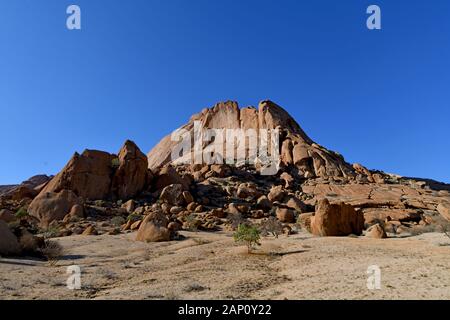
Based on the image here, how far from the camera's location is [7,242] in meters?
17.6

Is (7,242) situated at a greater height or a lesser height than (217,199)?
lesser

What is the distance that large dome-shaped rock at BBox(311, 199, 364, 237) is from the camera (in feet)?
79.1

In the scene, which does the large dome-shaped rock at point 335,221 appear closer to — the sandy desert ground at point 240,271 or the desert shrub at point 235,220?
the sandy desert ground at point 240,271

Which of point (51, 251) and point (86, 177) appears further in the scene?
point (86, 177)

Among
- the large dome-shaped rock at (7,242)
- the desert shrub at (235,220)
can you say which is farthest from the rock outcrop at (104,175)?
the large dome-shaped rock at (7,242)

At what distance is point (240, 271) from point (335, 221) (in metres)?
12.8

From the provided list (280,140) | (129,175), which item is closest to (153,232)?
Result: (129,175)

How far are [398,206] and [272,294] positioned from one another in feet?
106

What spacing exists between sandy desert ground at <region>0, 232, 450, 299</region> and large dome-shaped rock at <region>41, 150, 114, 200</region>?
18359 millimetres

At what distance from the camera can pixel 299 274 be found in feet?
40.8

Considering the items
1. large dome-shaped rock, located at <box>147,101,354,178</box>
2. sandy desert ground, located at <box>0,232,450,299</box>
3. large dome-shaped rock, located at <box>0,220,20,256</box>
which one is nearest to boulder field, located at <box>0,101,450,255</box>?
large dome-shaped rock, located at <box>0,220,20,256</box>

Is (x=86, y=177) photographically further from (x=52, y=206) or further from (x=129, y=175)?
(x=52, y=206)
